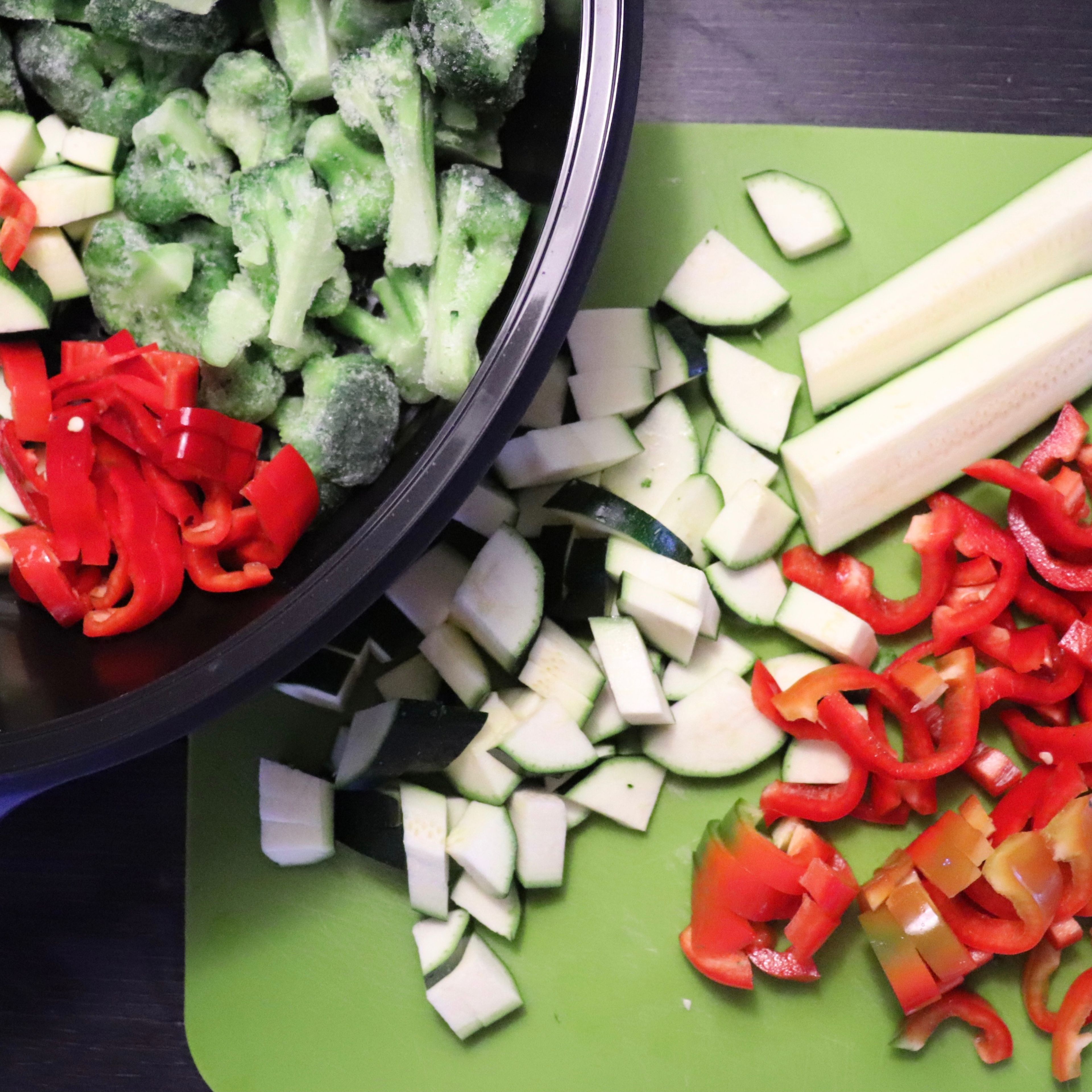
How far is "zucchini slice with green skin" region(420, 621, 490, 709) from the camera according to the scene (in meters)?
2.23

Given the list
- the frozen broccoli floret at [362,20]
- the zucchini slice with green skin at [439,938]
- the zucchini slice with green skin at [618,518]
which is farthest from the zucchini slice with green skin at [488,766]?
the frozen broccoli floret at [362,20]

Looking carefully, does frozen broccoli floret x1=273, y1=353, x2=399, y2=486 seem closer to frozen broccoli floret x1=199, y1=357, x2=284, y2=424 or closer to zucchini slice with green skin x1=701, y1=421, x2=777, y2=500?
frozen broccoli floret x1=199, y1=357, x2=284, y2=424

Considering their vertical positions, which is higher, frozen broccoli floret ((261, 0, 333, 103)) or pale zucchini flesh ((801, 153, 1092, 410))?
frozen broccoli floret ((261, 0, 333, 103))

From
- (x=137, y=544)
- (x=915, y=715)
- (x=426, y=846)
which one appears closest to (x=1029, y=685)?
(x=915, y=715)

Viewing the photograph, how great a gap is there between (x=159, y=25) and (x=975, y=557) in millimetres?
2104

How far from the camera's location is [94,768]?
1676mm

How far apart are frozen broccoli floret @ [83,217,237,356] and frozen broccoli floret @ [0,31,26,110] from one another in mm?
324

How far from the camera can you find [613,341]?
225 centimetres

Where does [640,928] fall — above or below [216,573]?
below

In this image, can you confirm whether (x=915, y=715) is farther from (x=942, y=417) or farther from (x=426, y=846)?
(x=426, y=846)

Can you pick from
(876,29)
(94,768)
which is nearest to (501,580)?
(94,768)

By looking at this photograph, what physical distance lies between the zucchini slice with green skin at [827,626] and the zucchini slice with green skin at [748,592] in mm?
33

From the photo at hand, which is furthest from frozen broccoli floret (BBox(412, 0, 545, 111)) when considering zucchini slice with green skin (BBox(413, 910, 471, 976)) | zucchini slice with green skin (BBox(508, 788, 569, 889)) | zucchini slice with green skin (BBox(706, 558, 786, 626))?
zucchini slice with green skin (BBox(413, 910, 471, 976))

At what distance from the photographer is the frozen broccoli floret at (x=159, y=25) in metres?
1.88
